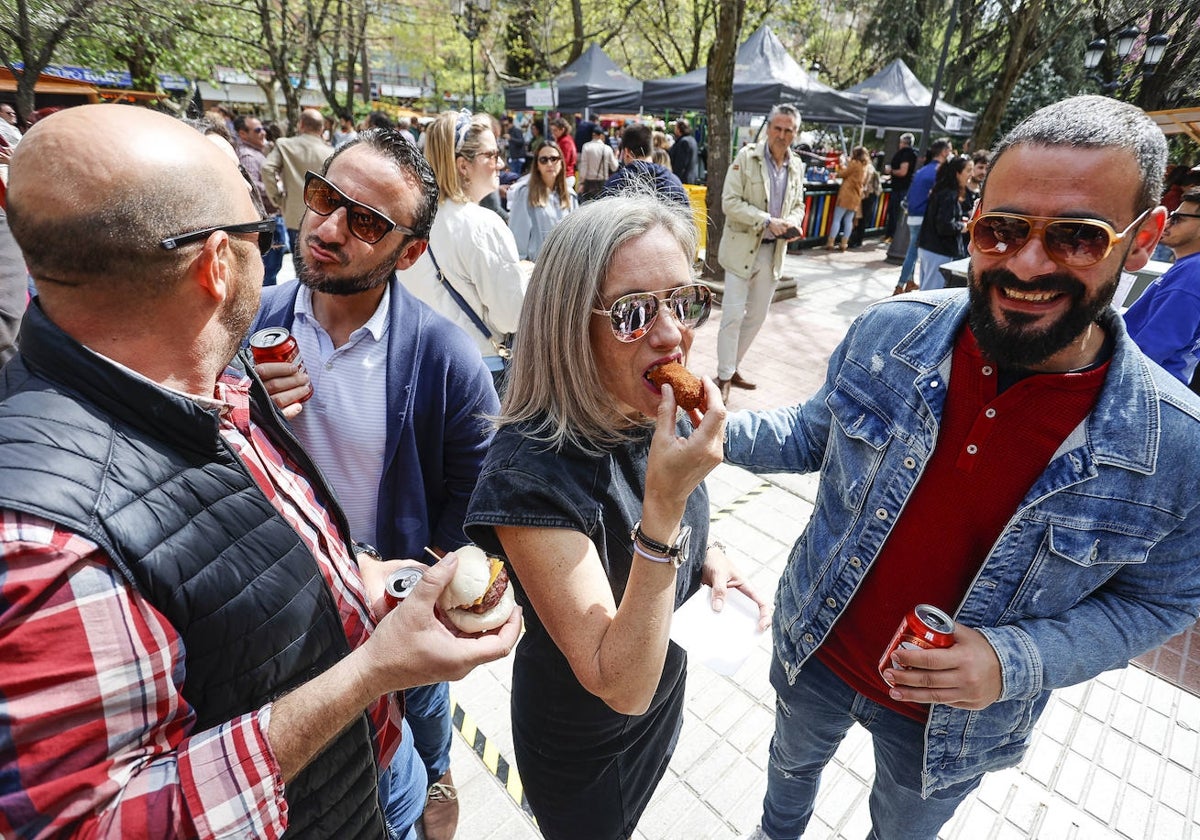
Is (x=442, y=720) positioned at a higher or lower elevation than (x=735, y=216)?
lower

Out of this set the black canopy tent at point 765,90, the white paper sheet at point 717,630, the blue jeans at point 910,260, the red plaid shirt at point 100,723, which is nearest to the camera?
the red plaid shirt at point 100,723

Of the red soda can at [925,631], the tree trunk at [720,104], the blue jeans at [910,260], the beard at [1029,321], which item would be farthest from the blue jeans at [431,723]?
the blue jeans at [910,260]

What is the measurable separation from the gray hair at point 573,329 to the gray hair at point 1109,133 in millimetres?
935

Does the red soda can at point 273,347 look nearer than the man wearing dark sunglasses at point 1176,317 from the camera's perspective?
Yes

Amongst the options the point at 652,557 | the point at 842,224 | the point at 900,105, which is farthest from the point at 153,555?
the point at 900,105

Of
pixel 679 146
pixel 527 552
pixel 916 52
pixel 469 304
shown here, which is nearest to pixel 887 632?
pixel 527 552

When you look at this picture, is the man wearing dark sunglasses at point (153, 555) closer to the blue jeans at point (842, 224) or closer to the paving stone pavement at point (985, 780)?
the paving stone pavement at point (985, 780)

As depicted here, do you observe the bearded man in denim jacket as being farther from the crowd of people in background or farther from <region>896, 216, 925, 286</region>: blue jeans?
<region>896, 216, 925, 286</region>: blue jeans

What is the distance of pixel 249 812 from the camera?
1.02 metres

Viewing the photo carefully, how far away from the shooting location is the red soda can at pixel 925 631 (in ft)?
5.04

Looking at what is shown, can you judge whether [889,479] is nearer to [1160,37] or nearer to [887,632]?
[887,632]

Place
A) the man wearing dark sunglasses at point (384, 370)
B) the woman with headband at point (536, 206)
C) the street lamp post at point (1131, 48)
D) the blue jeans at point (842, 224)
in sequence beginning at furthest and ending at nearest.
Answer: the blue jeans at point (842, 224)
the street lamp post at point (1131, 48)
the woman with headband at point (536, 206)
the man wearing dark sunglasses at point (384, 370)

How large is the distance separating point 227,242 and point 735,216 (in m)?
5.72

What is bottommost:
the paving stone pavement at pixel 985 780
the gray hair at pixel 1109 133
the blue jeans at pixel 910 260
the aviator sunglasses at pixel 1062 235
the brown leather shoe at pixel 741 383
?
the paving stone pavement at pixel 985 780
